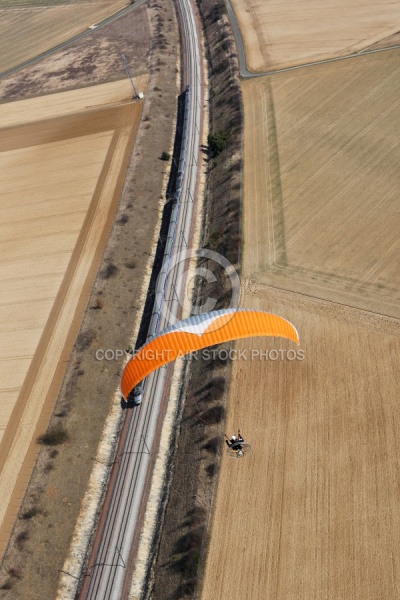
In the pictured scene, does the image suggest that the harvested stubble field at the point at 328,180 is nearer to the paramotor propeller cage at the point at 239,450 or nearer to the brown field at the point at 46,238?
the paramotor propeller cage at the point at 239,450

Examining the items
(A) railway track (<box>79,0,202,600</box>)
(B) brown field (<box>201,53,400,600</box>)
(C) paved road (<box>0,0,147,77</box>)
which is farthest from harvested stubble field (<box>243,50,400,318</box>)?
(C) paved road (<box>0,0,147,77</box>)

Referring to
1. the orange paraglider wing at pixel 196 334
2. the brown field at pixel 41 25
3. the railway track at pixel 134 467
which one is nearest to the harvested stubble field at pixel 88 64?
the brown field at pixel 41 25

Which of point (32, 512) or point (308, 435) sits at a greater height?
point (308, 435)

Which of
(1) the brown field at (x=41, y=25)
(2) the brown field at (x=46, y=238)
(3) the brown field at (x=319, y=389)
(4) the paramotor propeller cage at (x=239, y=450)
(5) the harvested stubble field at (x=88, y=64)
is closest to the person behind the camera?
(3) the brown field at (x=319, y=389)

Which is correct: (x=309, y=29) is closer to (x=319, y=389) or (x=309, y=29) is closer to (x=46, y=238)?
(x=46, y=238)

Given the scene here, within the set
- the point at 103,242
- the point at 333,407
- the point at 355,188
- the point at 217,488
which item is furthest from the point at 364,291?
the point at 103,242

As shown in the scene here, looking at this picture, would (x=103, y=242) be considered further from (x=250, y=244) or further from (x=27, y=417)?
(x=27, y=417)

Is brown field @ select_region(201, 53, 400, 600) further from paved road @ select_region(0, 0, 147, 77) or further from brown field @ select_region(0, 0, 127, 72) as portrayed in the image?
brown field @ select_region(0, 0, 127, 72)
